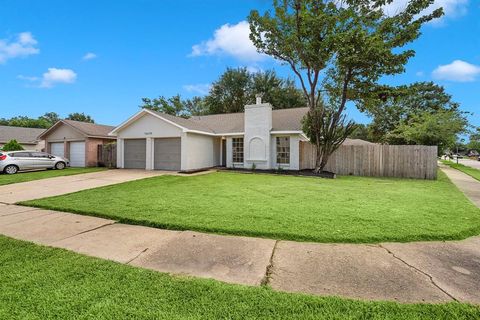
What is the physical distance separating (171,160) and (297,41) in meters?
10.2

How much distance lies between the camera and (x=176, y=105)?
125ft

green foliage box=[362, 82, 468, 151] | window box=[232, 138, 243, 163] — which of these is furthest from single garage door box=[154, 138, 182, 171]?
green foliage box=[362, 82, 468, 151]

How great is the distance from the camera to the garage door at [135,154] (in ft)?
55.2

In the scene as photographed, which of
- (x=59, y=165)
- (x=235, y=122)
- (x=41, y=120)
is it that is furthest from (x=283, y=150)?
(x=41, y=120)

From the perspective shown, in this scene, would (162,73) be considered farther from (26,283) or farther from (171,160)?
(26,283)

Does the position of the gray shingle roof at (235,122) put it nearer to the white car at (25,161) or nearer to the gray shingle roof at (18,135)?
the white car at (25,161)

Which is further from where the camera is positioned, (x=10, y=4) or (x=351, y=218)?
(x=10, y=4)

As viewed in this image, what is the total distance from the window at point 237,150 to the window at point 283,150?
265cm

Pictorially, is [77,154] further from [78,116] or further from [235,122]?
[78,116]

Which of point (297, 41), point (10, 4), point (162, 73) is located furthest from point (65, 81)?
point (297, 41)

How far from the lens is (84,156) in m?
19.0

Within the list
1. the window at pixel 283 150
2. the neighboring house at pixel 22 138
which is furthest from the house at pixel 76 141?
the window at pixel 283 150

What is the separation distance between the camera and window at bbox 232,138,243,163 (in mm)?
17188

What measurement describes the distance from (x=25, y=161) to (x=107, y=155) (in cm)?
472
